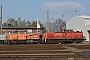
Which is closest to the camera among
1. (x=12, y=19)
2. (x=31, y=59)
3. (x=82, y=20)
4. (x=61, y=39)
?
(x=31, y=59)

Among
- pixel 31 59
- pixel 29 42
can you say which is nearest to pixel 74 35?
pixel 29 42

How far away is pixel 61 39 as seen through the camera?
5350 cm

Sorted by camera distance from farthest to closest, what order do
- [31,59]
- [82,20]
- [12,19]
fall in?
1. [12,19]
2. [82,20]
3. [31,59]

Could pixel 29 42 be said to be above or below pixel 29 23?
below

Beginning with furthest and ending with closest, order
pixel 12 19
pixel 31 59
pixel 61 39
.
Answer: pixel 12 19, pixel 61 39, pixel 31 59

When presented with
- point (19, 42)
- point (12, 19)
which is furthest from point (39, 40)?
point (12, 19)

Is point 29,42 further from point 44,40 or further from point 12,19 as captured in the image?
point 12,19

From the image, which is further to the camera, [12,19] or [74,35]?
[12,19]

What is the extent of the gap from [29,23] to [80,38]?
7925cm

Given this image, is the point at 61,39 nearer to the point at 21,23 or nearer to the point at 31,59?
the point at 31,59

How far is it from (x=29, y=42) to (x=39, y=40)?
2.62 meters

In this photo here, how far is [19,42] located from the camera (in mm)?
54562

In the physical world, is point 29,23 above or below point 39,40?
above

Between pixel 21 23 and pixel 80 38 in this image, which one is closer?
pixel 80 38
